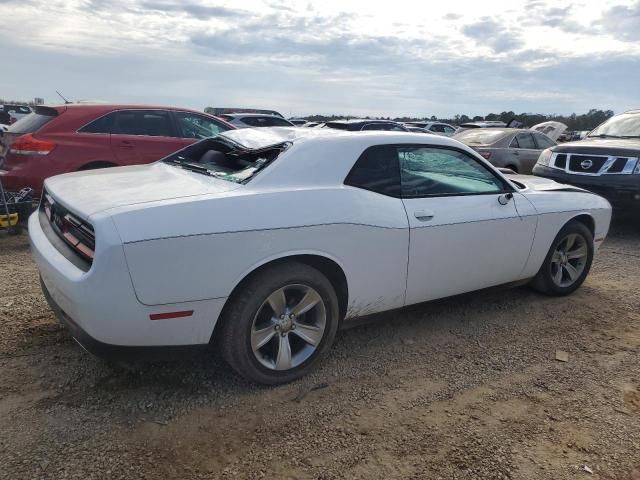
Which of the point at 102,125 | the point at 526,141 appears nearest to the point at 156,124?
the point at 102,125

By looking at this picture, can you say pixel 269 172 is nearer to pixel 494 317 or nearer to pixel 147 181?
pixel 147 181

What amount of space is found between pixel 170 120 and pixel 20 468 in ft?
20.3

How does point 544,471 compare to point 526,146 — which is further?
point 526,146

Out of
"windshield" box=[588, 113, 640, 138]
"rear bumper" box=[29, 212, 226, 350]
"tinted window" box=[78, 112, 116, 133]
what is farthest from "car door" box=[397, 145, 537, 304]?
"windshield" box=[588, 113, 640, 138]

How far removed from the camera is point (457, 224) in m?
3.59

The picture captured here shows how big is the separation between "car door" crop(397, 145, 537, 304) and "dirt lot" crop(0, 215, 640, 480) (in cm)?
33

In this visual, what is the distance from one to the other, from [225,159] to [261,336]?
1.32 metres

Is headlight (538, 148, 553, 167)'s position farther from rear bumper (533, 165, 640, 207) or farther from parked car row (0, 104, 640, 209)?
rear bumper (533, 165, 640, 207)

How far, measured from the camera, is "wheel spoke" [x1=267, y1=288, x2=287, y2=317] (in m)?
2.90

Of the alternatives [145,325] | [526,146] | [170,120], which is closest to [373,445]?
[145,325]

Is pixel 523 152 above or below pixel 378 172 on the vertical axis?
below

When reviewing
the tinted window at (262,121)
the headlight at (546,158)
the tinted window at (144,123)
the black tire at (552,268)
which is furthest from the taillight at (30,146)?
the tinted window at (262,121)

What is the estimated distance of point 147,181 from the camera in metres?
3.21

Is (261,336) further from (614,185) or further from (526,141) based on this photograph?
(526,141)
